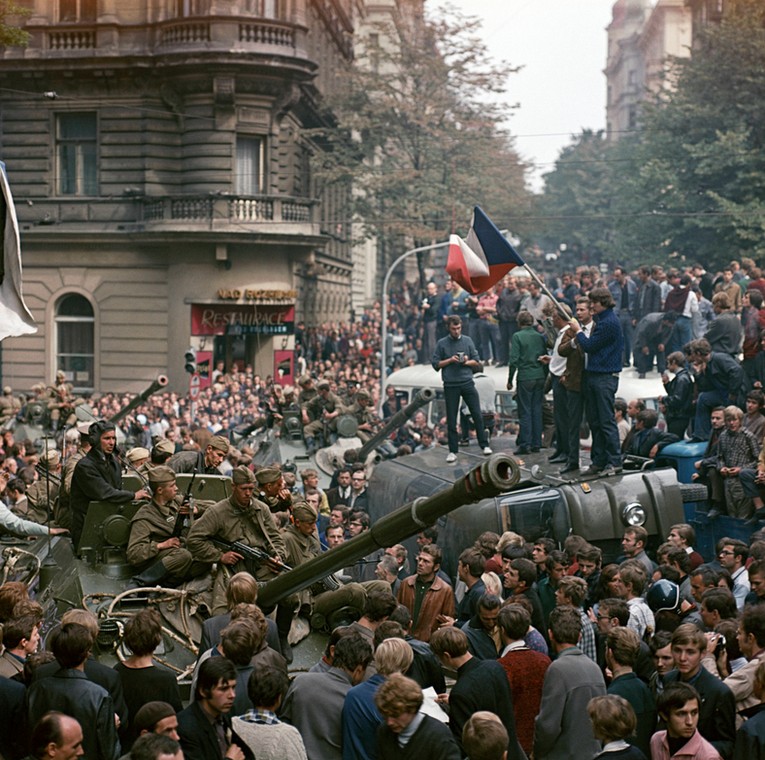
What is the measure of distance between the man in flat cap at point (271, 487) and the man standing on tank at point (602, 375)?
3864 millimetres

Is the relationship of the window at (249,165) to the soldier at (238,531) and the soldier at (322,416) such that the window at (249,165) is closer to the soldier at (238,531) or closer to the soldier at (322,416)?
the soldier at (322,416)

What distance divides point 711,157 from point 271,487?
100 ft

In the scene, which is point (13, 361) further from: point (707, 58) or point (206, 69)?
point (707, 58)

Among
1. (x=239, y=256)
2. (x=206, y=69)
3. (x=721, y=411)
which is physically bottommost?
(x=721, y=411)

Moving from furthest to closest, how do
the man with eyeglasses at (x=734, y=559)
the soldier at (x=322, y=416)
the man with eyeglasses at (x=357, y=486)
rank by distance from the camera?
the soldier at (x=322, y=416) → the man with eyeglasses at (x=357, y=486) → the man with eyeglasses at (x=734, y=559)

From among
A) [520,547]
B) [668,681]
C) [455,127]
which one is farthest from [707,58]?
[668,681]

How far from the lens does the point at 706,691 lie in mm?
8125

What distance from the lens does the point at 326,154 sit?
150 feet

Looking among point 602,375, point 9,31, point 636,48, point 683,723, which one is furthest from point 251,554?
point 636,48

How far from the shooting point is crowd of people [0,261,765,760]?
24.6ft

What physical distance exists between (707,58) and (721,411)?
2927 centimetres

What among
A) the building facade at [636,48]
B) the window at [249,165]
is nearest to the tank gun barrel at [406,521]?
the window at [249,165]

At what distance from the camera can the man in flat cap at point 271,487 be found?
39.3ft

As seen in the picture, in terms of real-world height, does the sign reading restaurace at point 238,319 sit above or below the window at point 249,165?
below
